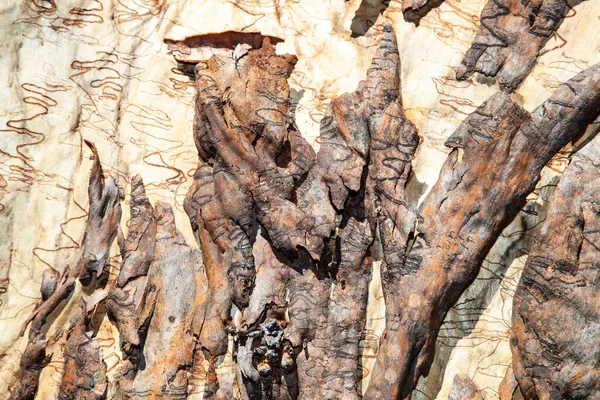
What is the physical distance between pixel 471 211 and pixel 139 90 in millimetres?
1415

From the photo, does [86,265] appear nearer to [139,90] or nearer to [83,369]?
[83,369]

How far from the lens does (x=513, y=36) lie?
312 cm

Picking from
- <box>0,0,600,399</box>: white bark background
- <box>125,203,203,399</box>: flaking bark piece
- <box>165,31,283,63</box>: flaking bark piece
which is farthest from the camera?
<box>165,31,283,63</box>: flaking bark piece

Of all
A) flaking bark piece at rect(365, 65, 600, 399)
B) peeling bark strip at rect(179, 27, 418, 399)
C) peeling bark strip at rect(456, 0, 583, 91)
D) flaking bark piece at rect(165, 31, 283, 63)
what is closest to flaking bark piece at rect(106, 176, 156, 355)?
peeling bark strip at rect(179, 27, 418, 399)

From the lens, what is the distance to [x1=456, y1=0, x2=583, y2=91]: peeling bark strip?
310cm

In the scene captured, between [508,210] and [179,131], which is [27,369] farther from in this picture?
[508,210]

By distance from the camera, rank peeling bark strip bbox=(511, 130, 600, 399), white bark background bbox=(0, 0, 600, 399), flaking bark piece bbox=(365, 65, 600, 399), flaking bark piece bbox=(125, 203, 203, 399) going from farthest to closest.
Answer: white bark background bbox=(0, 0, 600, 399) → flaking bark piece bbox=(125, 203, 203, 399) → flaking bark piece bbox=(365, 65, 600, 399) → peeling bark strip bbox=(511, 130, 600, 399)

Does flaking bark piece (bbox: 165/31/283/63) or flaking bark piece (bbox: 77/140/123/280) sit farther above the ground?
flaking bark piece (bbox: 165/31/283/63)

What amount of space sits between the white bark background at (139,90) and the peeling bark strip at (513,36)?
0.14 ft

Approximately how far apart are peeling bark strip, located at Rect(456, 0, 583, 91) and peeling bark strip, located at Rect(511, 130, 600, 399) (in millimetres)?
408

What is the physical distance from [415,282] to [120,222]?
45.6 inches

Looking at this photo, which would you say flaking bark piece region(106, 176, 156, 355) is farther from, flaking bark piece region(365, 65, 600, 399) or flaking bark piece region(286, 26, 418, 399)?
flaking bark piece region(365, 65, 600, 399)

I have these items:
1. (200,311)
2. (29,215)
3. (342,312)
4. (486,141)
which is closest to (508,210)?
(486,141)

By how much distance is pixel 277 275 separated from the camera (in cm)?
304
